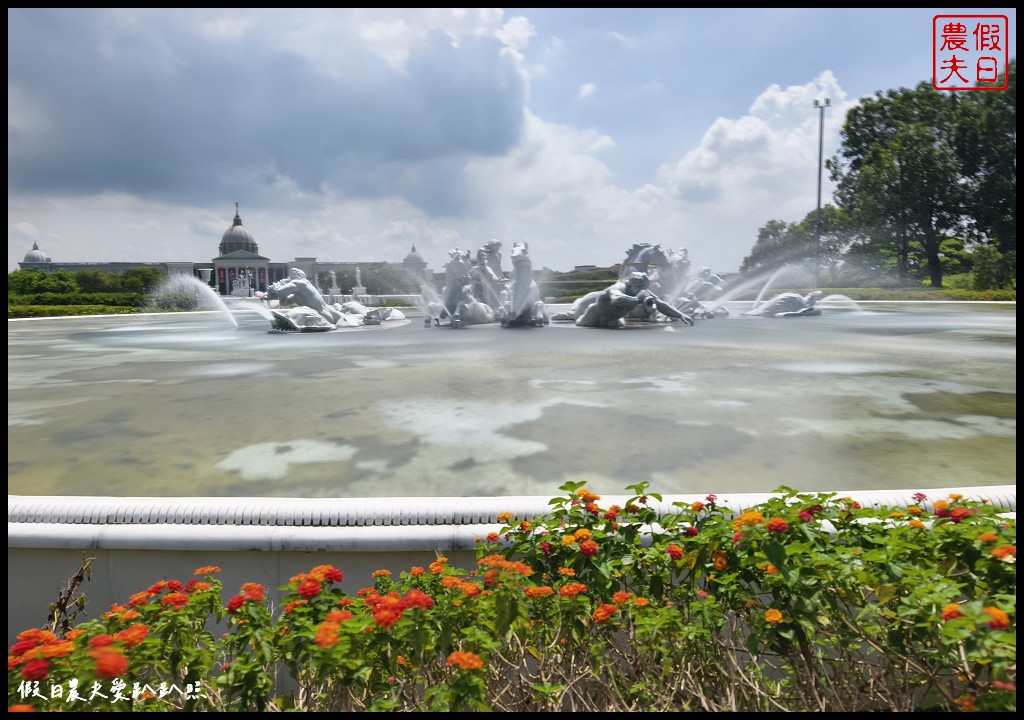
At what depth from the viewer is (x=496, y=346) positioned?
13.1 meters

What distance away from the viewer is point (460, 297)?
20312 mm

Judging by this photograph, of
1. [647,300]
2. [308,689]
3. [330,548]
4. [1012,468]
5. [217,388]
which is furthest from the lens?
[647,300]

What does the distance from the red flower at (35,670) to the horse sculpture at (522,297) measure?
55.6 ft

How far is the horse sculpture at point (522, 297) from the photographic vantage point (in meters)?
18.4

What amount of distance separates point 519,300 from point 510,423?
43.9 ft

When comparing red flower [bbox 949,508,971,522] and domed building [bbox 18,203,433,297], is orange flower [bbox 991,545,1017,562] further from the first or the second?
domed building [bbox 18,203,433,297]

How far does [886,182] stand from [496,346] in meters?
39.1

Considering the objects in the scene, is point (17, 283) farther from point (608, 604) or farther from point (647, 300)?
point (608, 604)

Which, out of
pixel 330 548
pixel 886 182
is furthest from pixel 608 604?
pixel 886 182

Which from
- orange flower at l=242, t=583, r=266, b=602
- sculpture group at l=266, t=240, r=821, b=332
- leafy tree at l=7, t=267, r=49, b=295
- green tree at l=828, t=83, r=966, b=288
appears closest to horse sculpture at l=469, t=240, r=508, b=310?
sculpture group at l=266, t=240, r=821, b=332

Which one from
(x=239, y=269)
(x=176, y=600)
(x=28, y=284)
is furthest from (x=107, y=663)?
(x=239, y=269)

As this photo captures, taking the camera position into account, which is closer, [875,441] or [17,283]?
[875,441]

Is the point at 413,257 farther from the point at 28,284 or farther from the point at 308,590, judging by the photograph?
the point at 308,590

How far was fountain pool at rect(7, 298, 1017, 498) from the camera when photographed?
13.7 feet
